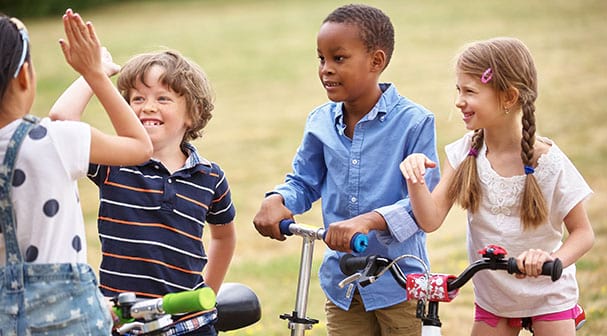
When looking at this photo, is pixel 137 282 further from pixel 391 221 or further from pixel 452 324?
pixel 452 324

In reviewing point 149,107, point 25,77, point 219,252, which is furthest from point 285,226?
point 25,77

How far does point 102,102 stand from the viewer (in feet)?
10.3

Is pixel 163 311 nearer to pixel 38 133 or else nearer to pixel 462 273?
pixel 38 133

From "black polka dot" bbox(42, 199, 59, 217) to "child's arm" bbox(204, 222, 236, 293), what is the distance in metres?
1.33

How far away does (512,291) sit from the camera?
13.2ft

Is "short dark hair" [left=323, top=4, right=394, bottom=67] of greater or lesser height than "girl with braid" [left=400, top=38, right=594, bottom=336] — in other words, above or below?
above

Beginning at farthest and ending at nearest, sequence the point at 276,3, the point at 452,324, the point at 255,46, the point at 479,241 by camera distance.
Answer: the point at 276,3, the point at 255,46, the point at 452,324, the point at 479,241

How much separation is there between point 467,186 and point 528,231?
31 centimetres

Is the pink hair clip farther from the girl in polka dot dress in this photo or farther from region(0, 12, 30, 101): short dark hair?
region(0, 12, 30, 101): short dark hair

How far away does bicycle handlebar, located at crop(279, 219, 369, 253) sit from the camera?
11.9 ft

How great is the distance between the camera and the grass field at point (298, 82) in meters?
8.88

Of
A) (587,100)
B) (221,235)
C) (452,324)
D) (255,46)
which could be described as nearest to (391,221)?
(221,235)

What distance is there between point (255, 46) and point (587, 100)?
10950 mm

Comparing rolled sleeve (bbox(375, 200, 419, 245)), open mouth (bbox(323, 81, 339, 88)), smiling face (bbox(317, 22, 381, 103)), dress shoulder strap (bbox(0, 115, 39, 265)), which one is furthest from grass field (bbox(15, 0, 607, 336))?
dress shoulder strap (bbox(0, 115, 39, 265))
